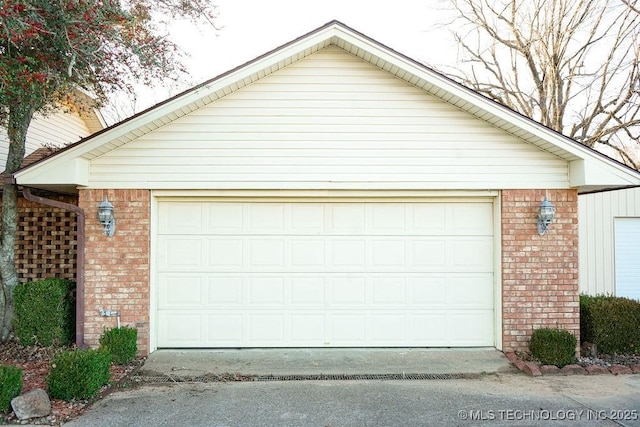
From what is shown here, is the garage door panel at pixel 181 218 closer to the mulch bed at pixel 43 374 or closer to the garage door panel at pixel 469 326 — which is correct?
the mulch bed at pixel 43 374

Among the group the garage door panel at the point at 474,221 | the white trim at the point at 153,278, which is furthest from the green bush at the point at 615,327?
the white trim at the point at 153,278

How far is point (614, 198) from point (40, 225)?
12327 mm

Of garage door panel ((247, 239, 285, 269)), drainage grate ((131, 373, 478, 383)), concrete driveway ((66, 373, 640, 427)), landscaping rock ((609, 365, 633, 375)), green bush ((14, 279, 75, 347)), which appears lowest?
concrete driveway ((66, 373, 640, 427))

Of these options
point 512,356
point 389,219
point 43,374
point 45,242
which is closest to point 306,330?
point 389,219

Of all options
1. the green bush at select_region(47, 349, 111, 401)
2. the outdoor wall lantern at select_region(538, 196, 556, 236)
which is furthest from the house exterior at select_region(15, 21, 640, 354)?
the green bush at select_region(47, 349, 111, 401)

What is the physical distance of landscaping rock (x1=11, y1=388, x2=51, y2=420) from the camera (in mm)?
5152

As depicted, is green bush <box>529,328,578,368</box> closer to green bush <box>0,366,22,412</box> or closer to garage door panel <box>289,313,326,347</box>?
garage door panel <box>289,313,326,347</box>

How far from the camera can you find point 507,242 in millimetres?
7652

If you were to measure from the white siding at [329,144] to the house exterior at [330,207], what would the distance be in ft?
0.07

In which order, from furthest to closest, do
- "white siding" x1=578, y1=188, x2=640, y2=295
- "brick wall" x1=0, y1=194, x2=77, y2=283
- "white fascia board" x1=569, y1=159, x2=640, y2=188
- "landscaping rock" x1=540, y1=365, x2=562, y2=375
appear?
1. "white siding" x1=578, y1=188, x2=640, y2=295
2. "brick wall" x1=0, y1=194, x2=77, y2=283
3. "white fascia board" x1=569, y1=159, x2=640, y2=188
4. "landscaping rock" x1=540, y1=365, x2=562, y2=375

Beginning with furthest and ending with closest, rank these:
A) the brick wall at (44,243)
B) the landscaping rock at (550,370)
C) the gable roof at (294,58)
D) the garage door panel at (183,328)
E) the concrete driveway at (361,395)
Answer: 1. the brick wall at (44,243)
2. the garage door panel at (183,328)
3. the gable roof at (294,58)
4. the landscaping rock at (550,370)
5. the concrete driveway at (361,395)

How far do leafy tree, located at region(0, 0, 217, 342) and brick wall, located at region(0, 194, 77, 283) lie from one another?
403 mm

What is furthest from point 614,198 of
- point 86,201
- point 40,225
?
point 40,225

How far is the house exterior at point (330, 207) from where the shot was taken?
294 inches
